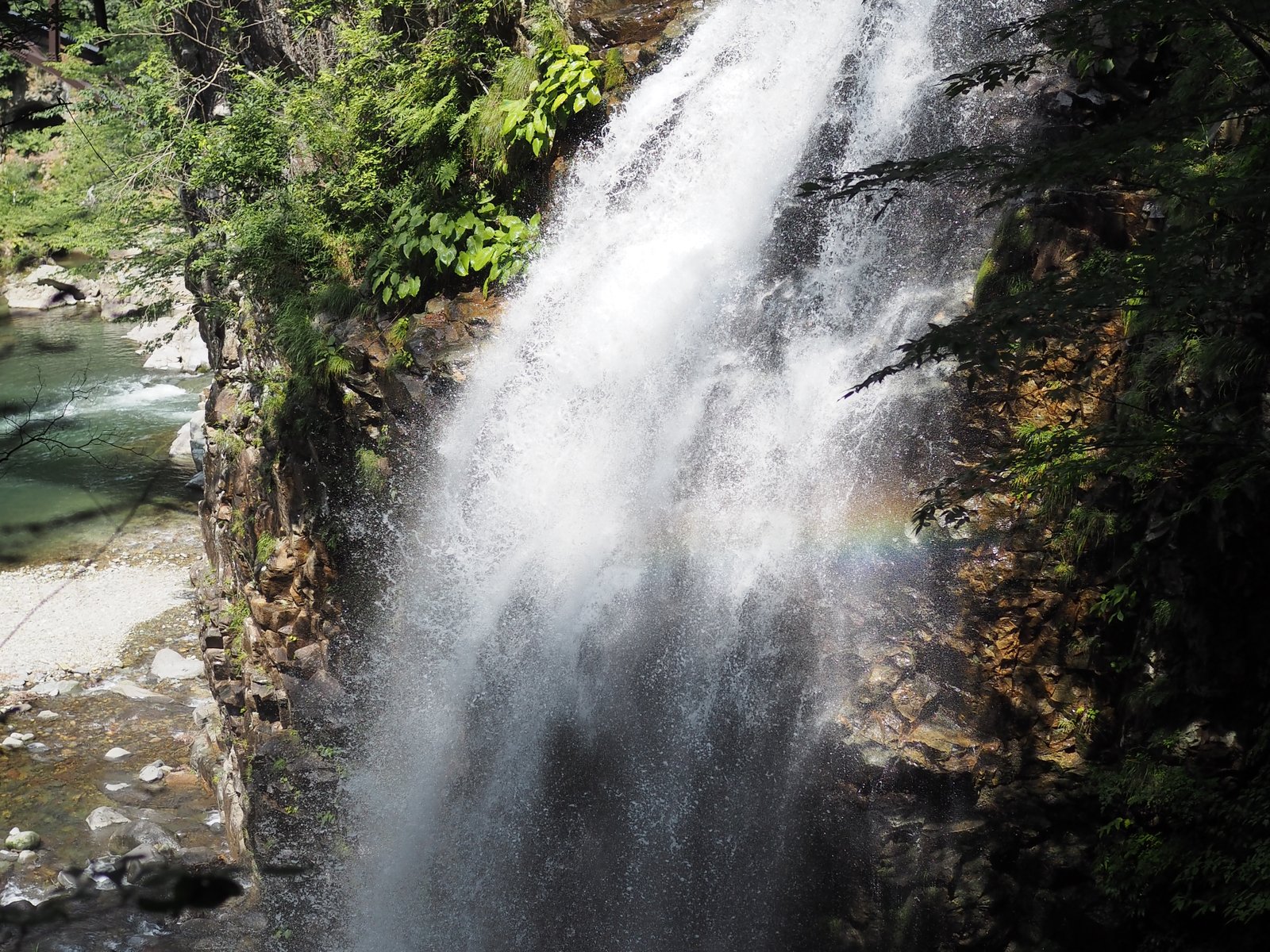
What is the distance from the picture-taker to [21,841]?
905 centimetres

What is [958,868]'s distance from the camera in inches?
231

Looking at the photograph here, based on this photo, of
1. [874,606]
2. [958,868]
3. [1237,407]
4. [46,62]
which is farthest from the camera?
[46,62]

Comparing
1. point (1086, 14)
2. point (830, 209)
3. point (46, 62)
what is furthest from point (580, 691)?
point (46, 62)

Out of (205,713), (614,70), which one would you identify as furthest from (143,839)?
(614,70)

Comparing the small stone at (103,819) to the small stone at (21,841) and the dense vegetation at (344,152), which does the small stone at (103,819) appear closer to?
the small stone at (21,841)

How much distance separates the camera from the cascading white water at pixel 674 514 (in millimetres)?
6770

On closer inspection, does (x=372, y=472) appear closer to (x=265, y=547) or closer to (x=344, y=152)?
(x=265, y=547)

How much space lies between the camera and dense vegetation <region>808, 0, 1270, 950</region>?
13.9 ft

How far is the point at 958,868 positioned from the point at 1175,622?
1882mm

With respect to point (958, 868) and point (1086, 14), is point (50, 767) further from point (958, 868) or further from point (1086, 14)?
point (1086, 14)

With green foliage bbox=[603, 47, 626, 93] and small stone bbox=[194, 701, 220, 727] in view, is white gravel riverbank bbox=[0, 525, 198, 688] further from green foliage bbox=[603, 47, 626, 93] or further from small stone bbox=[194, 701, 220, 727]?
green foliage bbox=[603, 47, 626, 93]

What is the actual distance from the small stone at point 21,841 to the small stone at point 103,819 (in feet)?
1.44

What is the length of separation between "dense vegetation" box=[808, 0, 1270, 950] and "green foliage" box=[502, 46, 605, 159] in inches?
160

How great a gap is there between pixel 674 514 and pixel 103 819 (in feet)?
20.7
